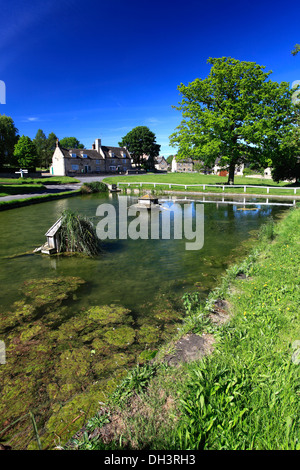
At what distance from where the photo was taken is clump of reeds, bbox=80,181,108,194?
35.4m

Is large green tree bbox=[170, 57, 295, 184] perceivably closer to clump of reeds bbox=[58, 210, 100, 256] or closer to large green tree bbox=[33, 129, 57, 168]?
clump of reeds bbox=[58, 210, 100, 256]

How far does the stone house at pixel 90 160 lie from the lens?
72.1 m

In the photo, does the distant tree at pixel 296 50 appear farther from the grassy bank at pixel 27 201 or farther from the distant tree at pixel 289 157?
the grassy bank at pixel 27 201

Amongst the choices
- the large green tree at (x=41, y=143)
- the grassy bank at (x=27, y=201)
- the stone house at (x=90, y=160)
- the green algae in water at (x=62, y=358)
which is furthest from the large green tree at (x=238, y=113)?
the large green tree at (x=41, y=143)

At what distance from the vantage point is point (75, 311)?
5848 mm

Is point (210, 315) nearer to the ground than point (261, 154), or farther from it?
nearer to the ground

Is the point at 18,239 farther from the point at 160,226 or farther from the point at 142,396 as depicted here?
the point at 142,396

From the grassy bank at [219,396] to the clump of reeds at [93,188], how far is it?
33.4 meters

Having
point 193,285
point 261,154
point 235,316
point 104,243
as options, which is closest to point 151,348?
point 235,316

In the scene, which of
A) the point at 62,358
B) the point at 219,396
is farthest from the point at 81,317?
the point at 219,396

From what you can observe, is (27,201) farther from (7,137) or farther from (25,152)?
(7,137)

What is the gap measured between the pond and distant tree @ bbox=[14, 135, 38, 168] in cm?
6561

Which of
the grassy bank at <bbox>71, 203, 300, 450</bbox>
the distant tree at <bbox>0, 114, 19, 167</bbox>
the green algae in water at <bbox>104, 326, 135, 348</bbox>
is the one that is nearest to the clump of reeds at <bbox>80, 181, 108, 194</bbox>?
the green algae in water at <bbox>104, 326, 135, 348</bbox>
